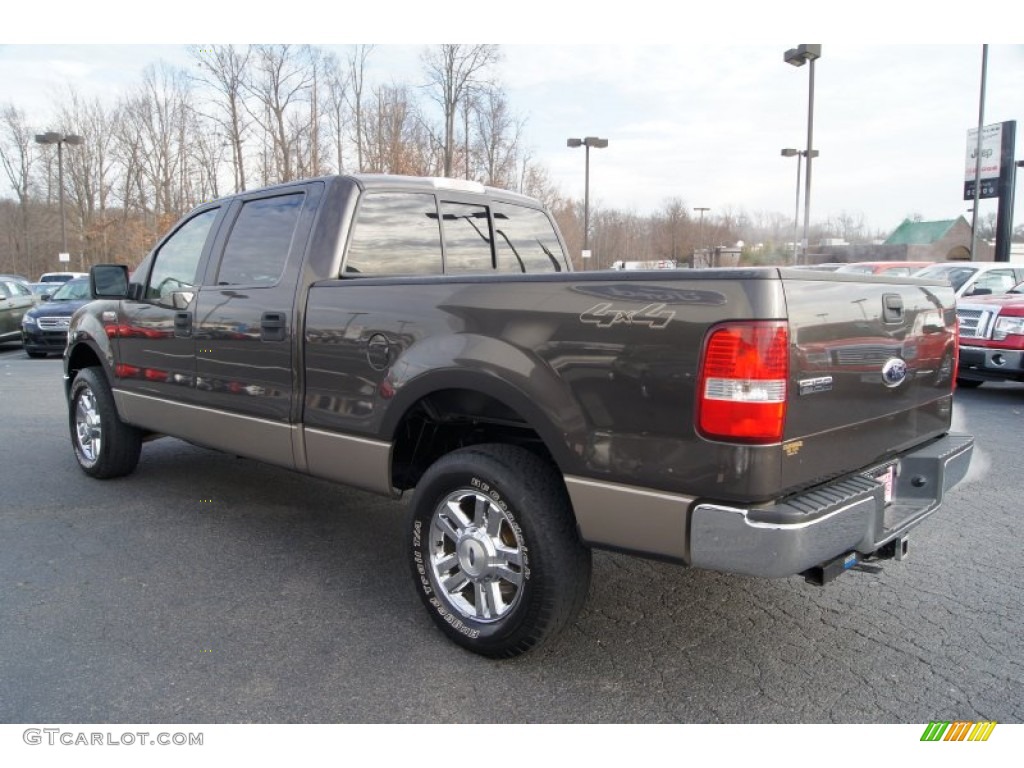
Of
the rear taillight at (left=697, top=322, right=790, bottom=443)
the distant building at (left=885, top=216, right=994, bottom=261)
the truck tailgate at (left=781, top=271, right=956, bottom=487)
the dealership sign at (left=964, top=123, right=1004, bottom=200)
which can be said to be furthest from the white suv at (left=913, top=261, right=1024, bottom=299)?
the distant building at (left=885, top=216, right=994, bottom=261)

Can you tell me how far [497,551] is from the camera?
293 centimetres

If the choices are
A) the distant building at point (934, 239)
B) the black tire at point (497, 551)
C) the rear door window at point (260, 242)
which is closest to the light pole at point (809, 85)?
the rear door window at point (260, 242)

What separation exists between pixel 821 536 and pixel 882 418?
2.54 ft

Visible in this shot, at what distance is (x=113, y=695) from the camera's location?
107 inches

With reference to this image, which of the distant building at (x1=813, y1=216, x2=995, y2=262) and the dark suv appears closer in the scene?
the dark suv

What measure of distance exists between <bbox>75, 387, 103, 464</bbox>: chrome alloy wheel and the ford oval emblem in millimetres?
5101

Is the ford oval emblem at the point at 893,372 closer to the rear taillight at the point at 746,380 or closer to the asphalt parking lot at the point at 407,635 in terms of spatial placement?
the rear taillight at the point at 746,380

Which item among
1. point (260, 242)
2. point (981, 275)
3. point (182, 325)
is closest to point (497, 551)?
point (260, 242)

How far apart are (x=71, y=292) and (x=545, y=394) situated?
16.8 meters

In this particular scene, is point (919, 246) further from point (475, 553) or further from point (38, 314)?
point (475, 553)

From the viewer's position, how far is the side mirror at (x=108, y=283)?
16.8 ft

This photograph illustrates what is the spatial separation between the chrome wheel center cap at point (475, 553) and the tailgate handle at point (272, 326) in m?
1.50
